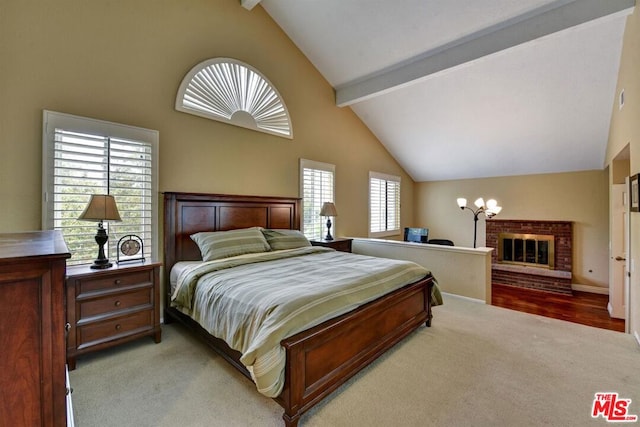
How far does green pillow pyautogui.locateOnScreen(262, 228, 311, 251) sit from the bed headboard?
412mm

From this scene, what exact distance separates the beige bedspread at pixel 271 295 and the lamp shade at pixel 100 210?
0.82 m

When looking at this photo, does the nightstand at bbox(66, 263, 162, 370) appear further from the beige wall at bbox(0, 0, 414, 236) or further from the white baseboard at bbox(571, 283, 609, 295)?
the white baseboard at bbox(571, 283, 609, 295)

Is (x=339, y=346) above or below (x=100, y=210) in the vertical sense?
below

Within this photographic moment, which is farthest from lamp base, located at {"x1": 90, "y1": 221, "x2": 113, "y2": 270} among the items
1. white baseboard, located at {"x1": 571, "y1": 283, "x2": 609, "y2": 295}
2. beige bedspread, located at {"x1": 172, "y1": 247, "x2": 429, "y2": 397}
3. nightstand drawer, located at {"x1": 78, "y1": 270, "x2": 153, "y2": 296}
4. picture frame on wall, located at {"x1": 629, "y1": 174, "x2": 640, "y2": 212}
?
white baseboard, located at {"x1": 571, "y1": 283, "x2": 609, "y2": 295}

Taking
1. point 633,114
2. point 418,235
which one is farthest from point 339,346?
point 418,235

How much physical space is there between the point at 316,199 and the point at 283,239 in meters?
1.52

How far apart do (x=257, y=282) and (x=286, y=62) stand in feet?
12.6

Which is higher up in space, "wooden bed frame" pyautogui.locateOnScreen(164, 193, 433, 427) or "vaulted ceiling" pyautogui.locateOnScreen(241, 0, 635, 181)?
"vaulted ceiling" pyautogui.locateOnScreen(241, 0, 635, 181)

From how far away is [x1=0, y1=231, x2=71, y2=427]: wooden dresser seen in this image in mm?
909

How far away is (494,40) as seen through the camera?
140 inches

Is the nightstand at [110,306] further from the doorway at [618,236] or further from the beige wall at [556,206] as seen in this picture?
the beige wall at [556,206]

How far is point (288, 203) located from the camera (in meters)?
4.57

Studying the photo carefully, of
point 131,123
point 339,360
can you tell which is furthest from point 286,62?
point 339,360

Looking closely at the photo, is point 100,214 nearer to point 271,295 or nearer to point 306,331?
point 271,295
